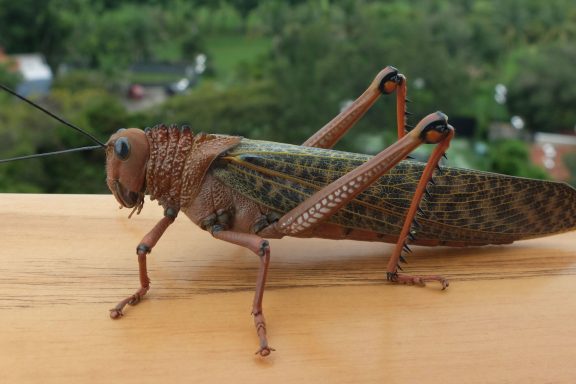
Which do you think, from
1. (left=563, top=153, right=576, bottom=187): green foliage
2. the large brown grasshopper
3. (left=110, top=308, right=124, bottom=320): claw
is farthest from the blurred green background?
(left=110, top=308, right=124, bottom=320): claw

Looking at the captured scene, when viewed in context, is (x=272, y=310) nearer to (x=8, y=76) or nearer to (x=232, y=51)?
(x=8, y=76)

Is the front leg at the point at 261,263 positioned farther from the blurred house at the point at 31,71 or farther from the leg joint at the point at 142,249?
the blurred house at the point at 31,71

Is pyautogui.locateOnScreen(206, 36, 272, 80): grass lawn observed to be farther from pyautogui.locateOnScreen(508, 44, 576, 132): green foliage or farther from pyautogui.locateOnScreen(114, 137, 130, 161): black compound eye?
pyautogui.locateOnScreen(114, 137, 130, 161): black compound eye

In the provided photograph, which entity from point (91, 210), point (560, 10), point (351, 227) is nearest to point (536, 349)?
point (351, 227)

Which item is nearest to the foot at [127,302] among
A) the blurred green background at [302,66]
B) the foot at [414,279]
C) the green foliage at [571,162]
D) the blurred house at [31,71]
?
the foot at [414,279]

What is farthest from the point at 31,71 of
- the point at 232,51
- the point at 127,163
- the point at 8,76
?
the point at 127,163

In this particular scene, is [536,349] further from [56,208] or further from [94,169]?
[94,169]
